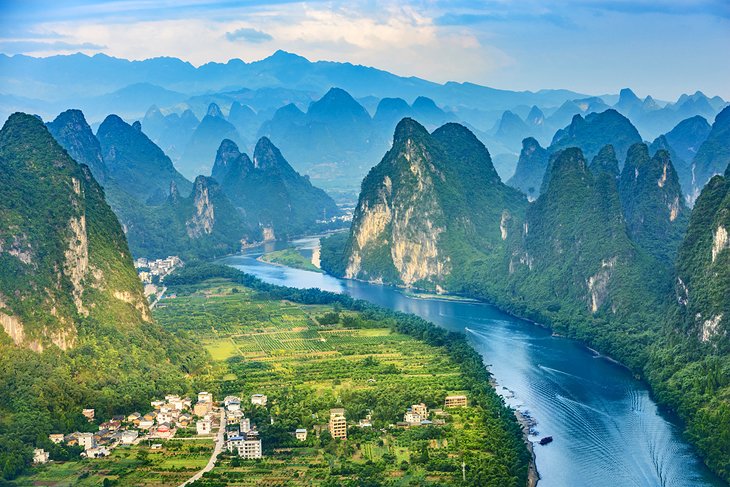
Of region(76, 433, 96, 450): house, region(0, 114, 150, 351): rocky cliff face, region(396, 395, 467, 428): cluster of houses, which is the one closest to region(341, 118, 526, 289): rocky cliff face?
region(0, 114, 150, 351): rocky cliff face

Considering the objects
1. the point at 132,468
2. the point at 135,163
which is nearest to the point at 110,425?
the point at 132,468

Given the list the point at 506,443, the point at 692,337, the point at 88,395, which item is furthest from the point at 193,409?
the point at 692,337

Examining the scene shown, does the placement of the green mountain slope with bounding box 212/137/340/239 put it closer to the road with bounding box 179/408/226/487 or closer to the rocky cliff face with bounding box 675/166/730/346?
the rocky cliff face with bounding box 675/166/730/346

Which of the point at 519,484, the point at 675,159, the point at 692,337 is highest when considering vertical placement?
the point at 675,159

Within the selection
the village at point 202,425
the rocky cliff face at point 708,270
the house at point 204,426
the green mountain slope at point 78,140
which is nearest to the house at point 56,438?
the village at point 202,425

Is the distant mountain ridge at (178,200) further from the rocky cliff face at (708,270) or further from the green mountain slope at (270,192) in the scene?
the rocky cliff face at (708,270)

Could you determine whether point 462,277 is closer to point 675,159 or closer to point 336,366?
point 336,366
